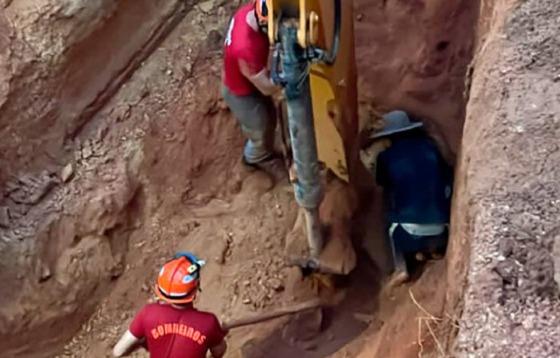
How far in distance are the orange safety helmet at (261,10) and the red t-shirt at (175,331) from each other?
1594mm

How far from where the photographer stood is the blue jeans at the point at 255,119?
23.1 ft

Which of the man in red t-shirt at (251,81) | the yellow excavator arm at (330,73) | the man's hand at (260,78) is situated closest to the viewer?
the yellow excavator arm at (330,73)

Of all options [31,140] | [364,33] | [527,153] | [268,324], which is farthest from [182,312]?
[364,33]

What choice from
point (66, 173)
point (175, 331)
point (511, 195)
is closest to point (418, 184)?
point (175, 331)

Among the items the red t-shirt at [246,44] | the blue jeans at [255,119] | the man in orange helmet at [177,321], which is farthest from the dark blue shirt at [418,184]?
the man in orange helmet at [177,321]

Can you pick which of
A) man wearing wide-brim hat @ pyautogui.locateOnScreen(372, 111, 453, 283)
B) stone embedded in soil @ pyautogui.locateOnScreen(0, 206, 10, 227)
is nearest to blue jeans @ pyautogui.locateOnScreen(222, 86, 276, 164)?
man wearing wide-brim hat @ pyautogui.locateOnScreen(372, 111, 453, 283)

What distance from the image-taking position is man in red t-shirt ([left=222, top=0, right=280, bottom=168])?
6465 millimetres

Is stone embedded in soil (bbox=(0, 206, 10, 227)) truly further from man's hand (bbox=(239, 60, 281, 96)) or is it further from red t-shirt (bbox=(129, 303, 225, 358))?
man's hand (bbox=(239, 60, 281, 96))

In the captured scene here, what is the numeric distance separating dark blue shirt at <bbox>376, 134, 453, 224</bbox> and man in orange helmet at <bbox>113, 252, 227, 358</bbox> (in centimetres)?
139

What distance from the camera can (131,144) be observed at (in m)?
7.60

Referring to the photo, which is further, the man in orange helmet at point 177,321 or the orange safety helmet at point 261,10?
the orange safety helmet at point 261,10

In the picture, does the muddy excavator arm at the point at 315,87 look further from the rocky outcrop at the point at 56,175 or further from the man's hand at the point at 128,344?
the rocky outcrop at the point at 56,175

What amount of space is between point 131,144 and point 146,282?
2.96 ft

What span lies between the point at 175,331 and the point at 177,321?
51mm
